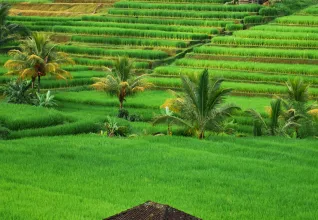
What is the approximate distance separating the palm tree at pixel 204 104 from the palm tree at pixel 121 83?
541cm

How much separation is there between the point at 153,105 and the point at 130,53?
32.3 ft

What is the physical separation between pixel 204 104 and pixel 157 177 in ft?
18.0

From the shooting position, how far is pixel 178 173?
13.5 metres

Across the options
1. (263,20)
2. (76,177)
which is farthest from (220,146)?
(263,20)

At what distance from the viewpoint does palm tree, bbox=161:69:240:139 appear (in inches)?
714

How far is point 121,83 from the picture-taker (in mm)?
23531

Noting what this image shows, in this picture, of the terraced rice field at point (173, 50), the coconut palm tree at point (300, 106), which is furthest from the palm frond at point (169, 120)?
the coconut palm tree at point (300, 106)

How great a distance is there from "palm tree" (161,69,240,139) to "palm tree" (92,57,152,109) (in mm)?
5415

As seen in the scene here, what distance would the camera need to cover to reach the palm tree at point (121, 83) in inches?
931

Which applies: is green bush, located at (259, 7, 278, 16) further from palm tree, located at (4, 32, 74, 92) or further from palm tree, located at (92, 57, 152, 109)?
palm tree, located at (92, 57, 152, 109)

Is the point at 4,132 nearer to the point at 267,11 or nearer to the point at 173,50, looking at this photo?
the point at 173,50

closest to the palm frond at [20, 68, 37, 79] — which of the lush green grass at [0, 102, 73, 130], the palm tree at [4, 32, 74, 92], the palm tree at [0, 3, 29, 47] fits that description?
the palm tree at [4, 32, 74, 92]

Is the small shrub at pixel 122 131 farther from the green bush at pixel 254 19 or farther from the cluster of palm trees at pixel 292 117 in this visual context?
the green bush at pixel 254 19

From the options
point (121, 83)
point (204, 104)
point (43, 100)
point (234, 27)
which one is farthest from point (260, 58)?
point (204, 104)
